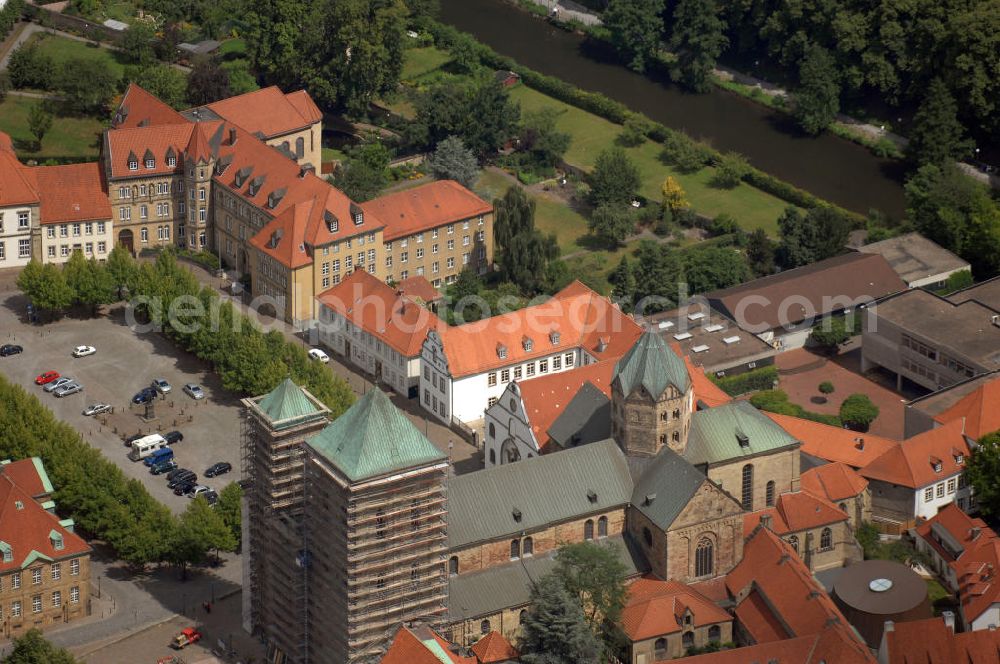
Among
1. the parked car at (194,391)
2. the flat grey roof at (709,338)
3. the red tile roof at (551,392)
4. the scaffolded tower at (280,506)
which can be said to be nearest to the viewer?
the scaffolded tower at (280,506)

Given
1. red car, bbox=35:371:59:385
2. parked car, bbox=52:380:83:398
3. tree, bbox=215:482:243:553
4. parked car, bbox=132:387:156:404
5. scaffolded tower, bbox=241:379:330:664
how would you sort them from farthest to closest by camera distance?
red car, bbox=35:371:59:385 → parked car, bbox=52:380:83:398 → parked car, bbox=132:387:156:404 → tree, bbox=215:482:243:553 → scaffolded tower, bbox=241:379:330:664

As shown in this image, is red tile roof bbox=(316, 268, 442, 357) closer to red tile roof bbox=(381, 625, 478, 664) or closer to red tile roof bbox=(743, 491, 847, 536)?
red tile roof bbox=(743, 491, 847, 536)

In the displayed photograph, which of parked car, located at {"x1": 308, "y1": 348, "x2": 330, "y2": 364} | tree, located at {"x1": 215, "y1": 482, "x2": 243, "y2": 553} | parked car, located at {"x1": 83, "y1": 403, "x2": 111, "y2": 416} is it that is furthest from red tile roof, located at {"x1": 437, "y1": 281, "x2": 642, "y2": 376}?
parked car, located at {"x1": 83, "y1": 403, "x2": 111, "y2": 416}

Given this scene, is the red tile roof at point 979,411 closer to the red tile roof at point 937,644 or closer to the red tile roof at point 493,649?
the red tile roof at point 937,644

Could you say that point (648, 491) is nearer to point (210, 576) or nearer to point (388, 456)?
point (388, 456)

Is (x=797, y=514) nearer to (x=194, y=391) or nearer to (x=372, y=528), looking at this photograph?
(x=372, y=528)

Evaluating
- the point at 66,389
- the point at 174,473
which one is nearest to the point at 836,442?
the point at 174,473

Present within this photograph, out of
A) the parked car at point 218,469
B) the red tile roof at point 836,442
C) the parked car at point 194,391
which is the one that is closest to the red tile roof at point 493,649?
the red tile roof at point 836,442
